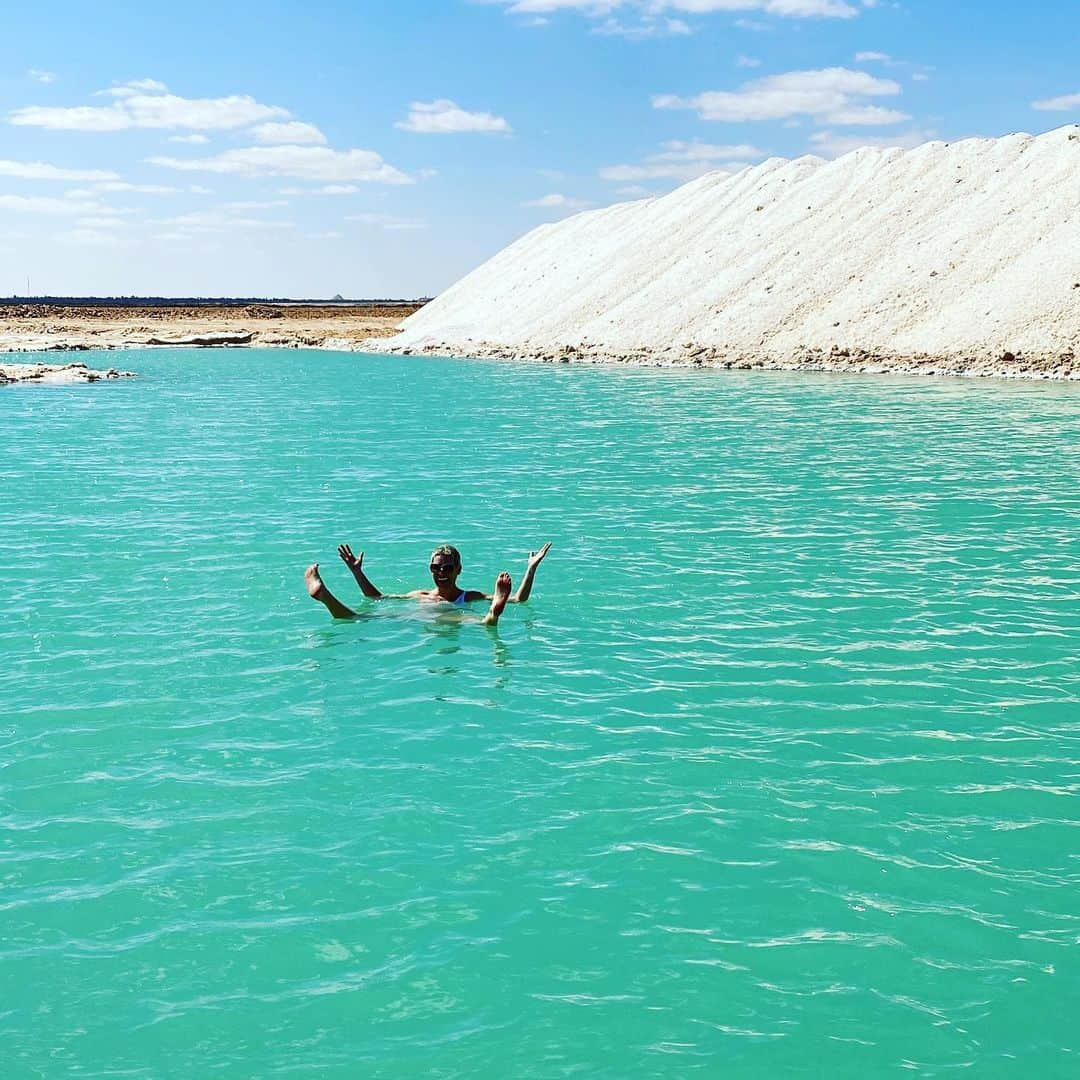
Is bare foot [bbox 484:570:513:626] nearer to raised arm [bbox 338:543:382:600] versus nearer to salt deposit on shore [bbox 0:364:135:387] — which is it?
raised arm [bbox 338:543:382:600]

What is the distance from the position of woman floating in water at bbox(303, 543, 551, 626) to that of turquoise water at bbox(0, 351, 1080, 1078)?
0.98 feet

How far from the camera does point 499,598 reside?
40.9 ft

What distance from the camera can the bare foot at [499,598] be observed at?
12.3 m

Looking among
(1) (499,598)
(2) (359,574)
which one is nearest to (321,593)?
(2) (359,574)

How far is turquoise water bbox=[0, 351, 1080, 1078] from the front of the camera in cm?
612

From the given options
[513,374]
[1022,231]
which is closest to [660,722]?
[513,374]

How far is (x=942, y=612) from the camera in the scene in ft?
44.7

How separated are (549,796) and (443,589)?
4949 millimetres

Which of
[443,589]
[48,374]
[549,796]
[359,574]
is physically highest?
[48,374]

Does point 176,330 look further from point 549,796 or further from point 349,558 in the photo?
point 549,796

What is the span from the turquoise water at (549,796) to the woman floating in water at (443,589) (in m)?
0.30

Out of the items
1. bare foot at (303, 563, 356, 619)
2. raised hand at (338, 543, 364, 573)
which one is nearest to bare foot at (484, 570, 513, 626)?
raised hand at (338, 543, 364, 573)

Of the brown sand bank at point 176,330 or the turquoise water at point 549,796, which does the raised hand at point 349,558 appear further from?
the brown sand bank at point 176,330

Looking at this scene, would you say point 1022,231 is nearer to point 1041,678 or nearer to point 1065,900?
point 1041,678
